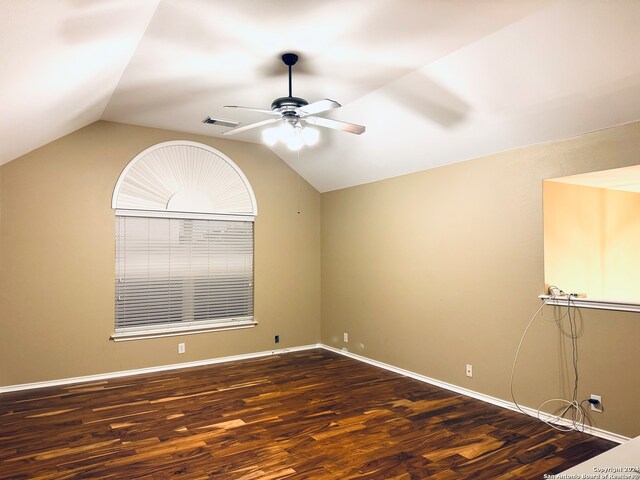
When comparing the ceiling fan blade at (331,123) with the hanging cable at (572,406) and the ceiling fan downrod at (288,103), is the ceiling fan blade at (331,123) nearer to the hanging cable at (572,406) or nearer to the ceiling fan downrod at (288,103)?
the ceiling fan downrod at (288,103)

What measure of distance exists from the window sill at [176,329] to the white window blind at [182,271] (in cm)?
4

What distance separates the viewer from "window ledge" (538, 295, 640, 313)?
10.1ft

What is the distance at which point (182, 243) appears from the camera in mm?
5309

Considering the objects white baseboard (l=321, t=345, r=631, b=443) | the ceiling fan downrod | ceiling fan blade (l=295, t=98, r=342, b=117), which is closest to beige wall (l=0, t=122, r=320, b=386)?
white baseboard (l=321, t=345, r=631, b=443)

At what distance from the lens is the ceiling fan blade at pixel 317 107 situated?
280cm

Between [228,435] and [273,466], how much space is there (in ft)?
2.05

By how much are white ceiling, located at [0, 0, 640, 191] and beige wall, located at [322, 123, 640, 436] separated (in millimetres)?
261

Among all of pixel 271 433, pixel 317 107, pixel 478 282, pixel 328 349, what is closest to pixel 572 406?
pixel 478 282

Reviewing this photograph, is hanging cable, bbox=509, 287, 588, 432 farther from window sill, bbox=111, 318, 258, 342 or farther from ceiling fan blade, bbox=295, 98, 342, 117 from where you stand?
window sill, bbox=111, 318, 258, 342

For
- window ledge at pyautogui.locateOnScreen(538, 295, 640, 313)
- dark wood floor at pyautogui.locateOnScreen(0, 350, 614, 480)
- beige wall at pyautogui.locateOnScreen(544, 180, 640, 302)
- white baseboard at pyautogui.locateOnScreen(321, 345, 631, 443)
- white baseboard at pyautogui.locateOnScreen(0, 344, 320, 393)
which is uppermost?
beige wall at pyautogui.locateOnScreen(544, 180, 640, 302)

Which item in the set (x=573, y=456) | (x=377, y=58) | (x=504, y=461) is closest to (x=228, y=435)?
(x=504, y=461)

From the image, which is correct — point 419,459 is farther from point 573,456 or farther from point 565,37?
point 565,37

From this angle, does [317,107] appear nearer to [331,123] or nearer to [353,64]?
[331,123]

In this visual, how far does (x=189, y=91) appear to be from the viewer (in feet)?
13.0
